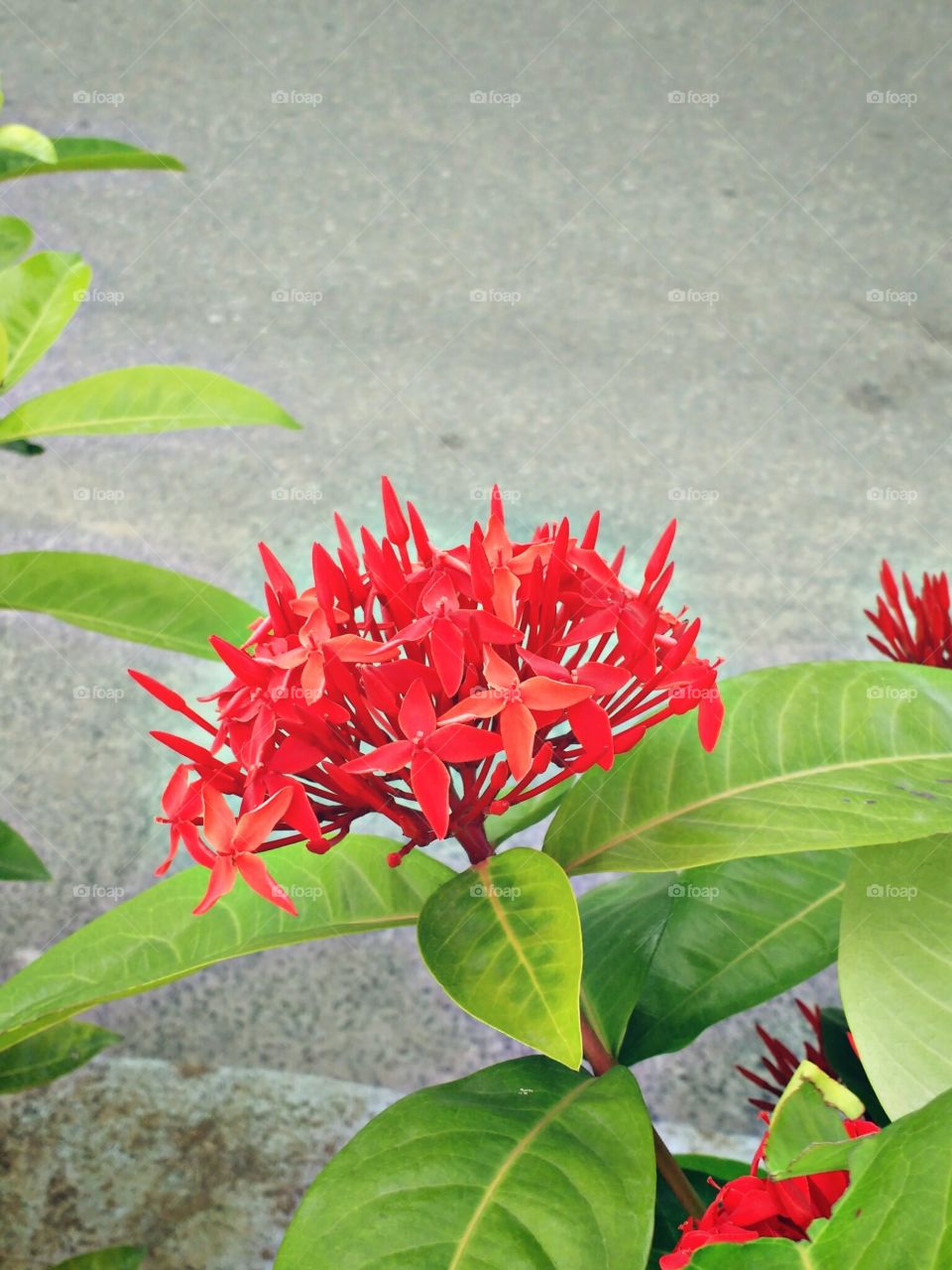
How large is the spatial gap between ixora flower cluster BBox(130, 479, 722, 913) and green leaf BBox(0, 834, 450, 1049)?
0.11 ft

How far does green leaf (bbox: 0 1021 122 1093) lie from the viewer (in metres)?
0.84

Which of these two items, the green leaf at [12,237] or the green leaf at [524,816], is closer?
the green leaf at [524,816]

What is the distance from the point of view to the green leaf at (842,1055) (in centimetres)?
63

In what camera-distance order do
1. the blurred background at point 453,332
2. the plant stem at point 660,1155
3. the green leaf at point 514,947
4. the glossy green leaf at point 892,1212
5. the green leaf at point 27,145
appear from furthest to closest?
the blurred background at point 453,332 < the green leaf at point 27,145 < the plant stem at point 660,1155 < the green leaf at point 514,947 < the glossy green leaf at point 892,1212

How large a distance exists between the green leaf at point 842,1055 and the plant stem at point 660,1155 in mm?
103

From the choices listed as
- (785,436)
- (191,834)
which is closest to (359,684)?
(191,834)

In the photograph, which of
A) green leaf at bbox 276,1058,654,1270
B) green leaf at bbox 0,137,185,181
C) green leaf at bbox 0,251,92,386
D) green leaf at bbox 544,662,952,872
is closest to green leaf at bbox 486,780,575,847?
green leaf at bbox 544,662,952,872

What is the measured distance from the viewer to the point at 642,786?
21.7 inches

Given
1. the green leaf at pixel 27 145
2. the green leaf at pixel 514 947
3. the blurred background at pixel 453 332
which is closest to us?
the green leaf at pixel 514 947

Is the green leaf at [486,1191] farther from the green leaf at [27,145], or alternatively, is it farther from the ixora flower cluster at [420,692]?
the green leaf at [27,145]

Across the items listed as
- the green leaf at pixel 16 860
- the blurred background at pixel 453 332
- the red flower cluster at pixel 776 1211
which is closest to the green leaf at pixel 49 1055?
the green leaf at pixel 16 860

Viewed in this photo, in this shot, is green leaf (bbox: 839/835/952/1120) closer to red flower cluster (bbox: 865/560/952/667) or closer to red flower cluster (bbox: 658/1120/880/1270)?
red flower cluster (bbox: 658/1120/880/1270)

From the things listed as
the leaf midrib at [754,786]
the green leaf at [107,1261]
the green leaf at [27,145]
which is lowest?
the green leaf at [107,1261]

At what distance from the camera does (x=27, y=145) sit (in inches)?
29.1
